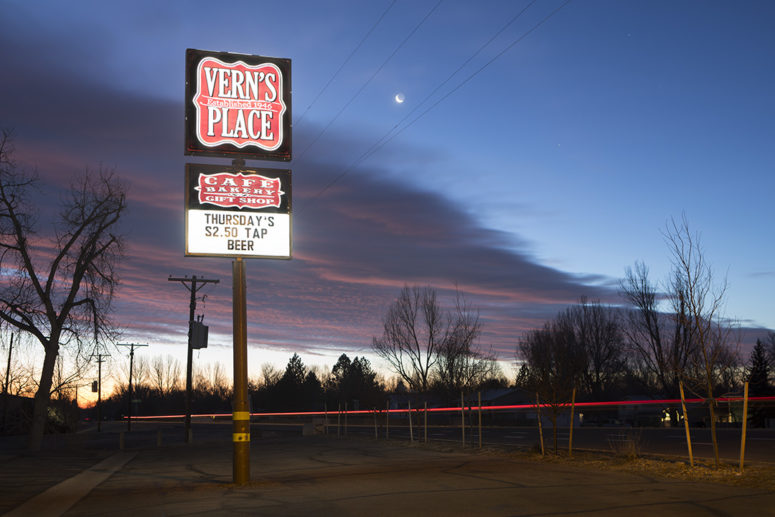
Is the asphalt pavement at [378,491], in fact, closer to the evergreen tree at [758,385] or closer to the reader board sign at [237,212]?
the reader board sign at [237,212]

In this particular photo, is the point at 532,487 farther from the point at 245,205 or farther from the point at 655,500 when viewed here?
the point at 245,205

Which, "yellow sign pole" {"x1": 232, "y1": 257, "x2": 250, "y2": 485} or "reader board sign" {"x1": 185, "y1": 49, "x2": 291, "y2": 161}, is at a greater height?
"reader board sign" {"x1": 185, "y1": 49, "x2": 291, "y2": 161}

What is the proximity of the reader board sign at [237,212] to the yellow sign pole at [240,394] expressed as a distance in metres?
0.75

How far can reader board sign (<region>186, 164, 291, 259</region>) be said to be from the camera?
1595cm

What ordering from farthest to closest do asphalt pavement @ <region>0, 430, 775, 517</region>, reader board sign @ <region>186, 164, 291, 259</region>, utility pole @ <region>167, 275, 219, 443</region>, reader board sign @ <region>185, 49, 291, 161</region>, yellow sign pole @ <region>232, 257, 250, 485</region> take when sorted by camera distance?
utility pole @ <region>167, 275, 219, 443</region> → reader board sign @ <region>185, 49, 291, 161</region> → reader board sign @ <region>186, 164, 291, 259</region> → yellow sign pole @ <region>232, 257, 250, 485</region> → asphalt pavement @ <region>0, 430, 775, 517</region>

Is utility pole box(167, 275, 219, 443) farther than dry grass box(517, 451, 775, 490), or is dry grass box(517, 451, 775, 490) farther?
utility pole box(167, 275, 219, 443)

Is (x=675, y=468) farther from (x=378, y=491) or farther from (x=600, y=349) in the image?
(x=600, y=349)

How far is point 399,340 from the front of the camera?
6075 centimetres

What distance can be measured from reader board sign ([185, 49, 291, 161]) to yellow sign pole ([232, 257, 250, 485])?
3.14 meters

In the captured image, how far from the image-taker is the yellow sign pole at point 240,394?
50.5 feet

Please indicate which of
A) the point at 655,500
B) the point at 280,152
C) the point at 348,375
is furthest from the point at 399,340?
the point at 348,375

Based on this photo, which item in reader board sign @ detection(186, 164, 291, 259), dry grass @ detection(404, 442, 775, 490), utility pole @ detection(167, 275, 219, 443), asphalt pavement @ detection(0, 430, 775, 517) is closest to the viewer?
asphalt pavement @ detection(0, 430, 775, 517)

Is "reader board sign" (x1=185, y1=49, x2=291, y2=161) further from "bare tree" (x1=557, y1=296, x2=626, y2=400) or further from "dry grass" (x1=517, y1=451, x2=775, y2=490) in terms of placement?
"bare tree" (x1=557, y1=296, x2=626, y2=400)

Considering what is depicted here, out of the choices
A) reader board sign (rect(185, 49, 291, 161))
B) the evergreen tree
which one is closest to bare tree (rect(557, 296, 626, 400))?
the evergreen tree
